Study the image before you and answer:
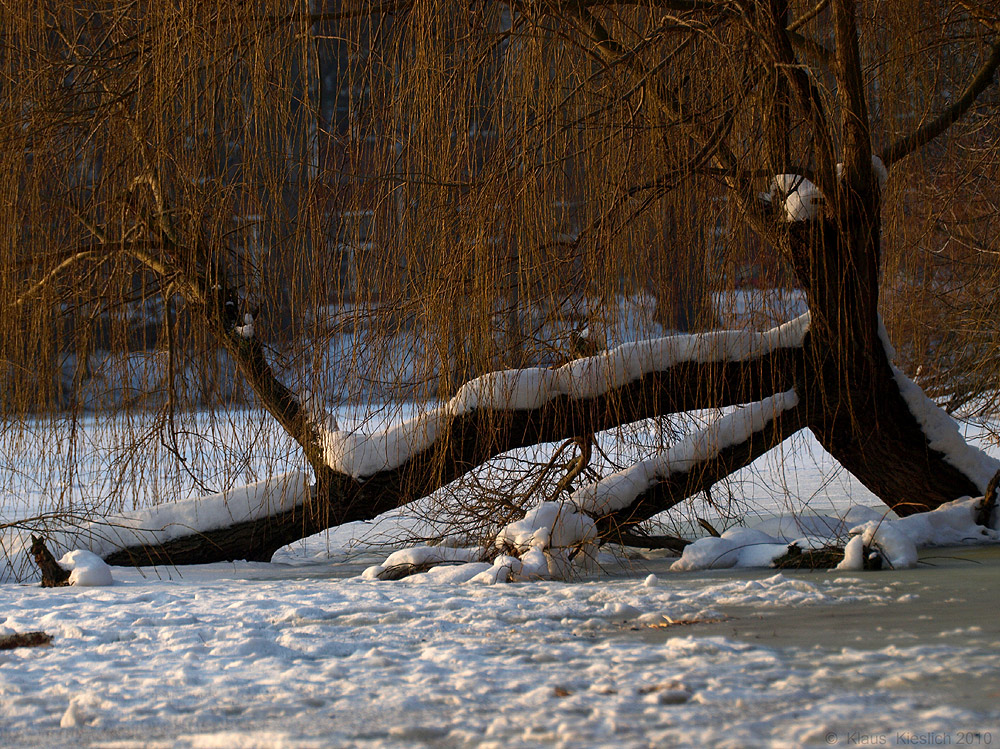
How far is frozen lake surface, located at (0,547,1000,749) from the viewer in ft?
6.36

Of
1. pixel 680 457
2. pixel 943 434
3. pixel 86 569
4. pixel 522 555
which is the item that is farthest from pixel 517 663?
pixel 943 434

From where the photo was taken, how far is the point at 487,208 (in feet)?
10.8

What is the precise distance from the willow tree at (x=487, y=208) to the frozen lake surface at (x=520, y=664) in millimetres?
830

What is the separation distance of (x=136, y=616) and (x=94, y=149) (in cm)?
193

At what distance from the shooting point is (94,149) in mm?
4125

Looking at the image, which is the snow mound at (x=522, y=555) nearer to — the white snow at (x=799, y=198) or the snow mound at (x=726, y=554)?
the snow mound at (x=726, y=554)

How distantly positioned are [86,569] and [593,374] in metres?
2.06

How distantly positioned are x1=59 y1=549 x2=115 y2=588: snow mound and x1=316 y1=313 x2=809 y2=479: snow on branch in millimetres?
957

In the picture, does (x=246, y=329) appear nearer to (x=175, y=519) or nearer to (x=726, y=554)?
(x=175, y=519)

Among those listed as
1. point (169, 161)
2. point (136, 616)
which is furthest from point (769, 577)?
point (169, 161)

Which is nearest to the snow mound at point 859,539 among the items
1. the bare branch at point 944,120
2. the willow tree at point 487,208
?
the willow tree at point 487,208

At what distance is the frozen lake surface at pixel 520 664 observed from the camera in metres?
1.94

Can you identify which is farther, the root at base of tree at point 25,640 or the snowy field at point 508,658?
the root at base of tree at point 25,640

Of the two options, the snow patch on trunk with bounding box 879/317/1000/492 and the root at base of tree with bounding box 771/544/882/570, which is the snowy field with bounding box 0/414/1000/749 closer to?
the root at base of tree with bounding box 771/544/882/570
